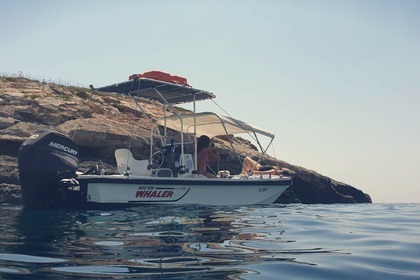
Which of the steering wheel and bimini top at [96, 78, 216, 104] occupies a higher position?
bimini top at [96, 78, 216, 104]

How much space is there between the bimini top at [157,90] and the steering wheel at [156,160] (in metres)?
1.73

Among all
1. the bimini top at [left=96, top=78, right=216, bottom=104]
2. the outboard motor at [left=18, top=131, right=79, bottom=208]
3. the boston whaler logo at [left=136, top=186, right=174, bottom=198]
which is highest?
the bimini top at [left=96, top=78, right=216, bottom=104]

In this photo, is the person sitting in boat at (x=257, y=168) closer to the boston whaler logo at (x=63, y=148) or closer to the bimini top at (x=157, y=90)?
the bimini top at (x=157, y=90)

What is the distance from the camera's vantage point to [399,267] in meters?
4.45

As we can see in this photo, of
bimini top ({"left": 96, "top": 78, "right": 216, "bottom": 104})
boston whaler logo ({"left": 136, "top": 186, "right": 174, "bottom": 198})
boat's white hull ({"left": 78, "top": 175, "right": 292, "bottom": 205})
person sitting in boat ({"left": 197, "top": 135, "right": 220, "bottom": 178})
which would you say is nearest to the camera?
boat's white hull ({"left": 78, "top": 175, "right": 292, "bottom": 205})

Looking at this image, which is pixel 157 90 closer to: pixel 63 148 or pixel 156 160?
pixel 156 160

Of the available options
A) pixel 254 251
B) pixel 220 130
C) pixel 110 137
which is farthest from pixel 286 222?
pixel 110 137

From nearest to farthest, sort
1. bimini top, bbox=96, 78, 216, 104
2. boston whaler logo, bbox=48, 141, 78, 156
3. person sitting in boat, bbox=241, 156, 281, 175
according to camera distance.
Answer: boston whaler logo, bbox=48, 141, 78, 156 → bimini top, bbox=96, 78, 216, 104 → person sitting in boat, bbox=241, 156, 281, 175

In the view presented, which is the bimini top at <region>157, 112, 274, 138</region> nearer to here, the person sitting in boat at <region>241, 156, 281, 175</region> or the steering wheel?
the person sitting in boat at <region>241, 156, 281, 175</region>

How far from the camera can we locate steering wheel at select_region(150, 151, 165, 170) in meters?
12.8

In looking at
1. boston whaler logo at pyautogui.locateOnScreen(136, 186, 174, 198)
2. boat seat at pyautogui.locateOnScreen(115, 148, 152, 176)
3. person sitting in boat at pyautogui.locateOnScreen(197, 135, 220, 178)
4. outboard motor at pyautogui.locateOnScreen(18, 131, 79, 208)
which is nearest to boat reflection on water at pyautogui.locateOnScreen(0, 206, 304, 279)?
outboard motor at pyautogui.locateOnScreen(18, 131, 79, 208)

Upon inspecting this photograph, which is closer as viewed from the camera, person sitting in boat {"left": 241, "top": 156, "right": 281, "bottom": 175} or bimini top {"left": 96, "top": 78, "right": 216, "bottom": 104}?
bimini top {"left": 96, "top": 78, "right": 216, "bottom": 104}

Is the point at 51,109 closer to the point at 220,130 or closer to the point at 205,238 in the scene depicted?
the point at 220,130

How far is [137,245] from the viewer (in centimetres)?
554
